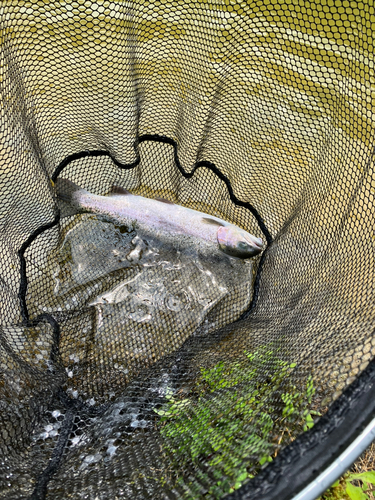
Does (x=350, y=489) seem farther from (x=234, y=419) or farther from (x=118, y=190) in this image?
(x=118, y=190)

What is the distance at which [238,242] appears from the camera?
2873 millimetres

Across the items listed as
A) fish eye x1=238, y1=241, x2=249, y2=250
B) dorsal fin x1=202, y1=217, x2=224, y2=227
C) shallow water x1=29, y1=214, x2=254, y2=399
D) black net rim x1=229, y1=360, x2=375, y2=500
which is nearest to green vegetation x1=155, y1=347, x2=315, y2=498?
black net rim x1=229, y1=360, x2=375, y2=500

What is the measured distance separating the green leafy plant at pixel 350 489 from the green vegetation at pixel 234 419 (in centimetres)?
58

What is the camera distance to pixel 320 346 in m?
1.81

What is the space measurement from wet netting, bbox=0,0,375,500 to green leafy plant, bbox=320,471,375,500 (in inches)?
22.7

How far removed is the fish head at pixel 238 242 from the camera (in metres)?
2.87

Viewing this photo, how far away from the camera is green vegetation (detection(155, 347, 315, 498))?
4.43 ft

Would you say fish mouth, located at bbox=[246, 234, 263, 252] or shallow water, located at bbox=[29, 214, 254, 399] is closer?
shallow water, located at bbox=[29, 214, 254, 399]

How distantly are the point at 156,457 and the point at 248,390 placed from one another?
58 centimetres

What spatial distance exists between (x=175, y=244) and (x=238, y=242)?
0.58m

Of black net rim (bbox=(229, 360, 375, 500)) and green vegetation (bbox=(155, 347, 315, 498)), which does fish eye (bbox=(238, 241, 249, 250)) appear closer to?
green vegetation (bbox=(155, 347, 315, 498))

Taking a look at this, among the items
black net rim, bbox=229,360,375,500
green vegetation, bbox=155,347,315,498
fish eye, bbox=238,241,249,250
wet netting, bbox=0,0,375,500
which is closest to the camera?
black net rim, bbox=229,360,375,500

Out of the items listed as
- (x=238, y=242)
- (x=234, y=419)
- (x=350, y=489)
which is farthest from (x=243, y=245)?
(x=350, y=489)

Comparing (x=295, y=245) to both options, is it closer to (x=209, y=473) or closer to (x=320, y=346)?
(x=320, y=346)
